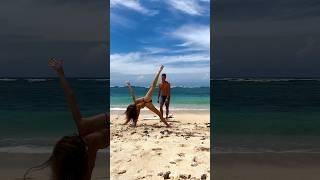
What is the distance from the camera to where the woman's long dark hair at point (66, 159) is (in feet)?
7.18

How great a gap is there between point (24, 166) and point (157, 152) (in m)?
2.13

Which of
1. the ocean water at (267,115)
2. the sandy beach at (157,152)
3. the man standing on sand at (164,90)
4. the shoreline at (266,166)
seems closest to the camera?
the sandy beach at (157,152)

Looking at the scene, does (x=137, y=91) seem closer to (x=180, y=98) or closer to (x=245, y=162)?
(x=245, y=162)

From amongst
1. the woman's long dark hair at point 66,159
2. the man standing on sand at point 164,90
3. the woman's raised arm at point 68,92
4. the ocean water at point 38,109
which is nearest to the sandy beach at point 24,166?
the ocean water at point 38,109

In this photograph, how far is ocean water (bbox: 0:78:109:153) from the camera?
9737mm

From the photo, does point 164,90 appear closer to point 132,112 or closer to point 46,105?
point 132,112

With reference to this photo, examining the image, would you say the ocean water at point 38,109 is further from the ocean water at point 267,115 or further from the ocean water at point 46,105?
the ocean water at point 267,115

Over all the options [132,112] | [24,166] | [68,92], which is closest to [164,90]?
[132,112]

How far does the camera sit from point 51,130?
36.2 ft

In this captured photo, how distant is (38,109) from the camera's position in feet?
55.3

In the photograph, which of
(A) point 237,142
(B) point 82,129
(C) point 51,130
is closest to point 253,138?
(A) point 237,142

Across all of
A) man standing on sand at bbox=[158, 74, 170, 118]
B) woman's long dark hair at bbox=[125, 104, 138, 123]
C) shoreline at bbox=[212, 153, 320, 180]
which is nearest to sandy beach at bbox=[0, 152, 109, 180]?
woman's long dark hair at bbox=[125, 104, 138, 123]

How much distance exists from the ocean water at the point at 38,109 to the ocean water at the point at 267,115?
11.9ft

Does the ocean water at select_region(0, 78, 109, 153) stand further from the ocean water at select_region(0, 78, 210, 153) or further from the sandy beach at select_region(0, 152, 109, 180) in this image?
the sandy beach at select_region(0, 152, 109, 180)
